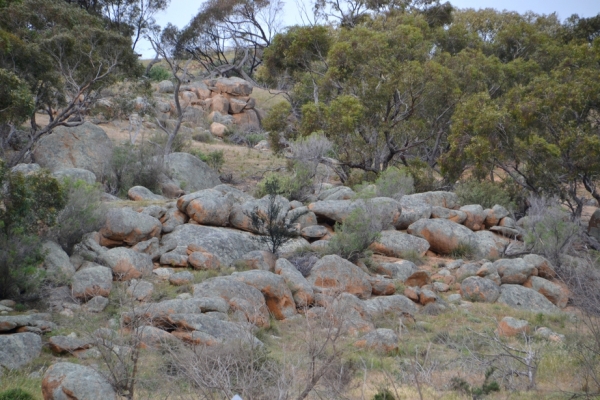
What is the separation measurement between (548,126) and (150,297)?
12943 mm

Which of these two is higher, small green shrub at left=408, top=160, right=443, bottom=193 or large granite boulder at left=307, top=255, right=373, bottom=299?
small green shrub at left=408, top=160, right=443, bottom=193

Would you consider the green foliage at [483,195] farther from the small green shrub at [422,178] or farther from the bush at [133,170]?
the bush at [133,170]

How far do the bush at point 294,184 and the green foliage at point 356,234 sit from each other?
2.99 metres

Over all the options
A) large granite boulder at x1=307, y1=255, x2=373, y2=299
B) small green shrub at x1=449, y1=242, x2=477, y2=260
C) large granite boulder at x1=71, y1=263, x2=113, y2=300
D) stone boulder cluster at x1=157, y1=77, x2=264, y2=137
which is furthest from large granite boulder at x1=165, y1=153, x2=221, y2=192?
stone boulder cluster at x1=157, y1=77, x2=264, y2=137

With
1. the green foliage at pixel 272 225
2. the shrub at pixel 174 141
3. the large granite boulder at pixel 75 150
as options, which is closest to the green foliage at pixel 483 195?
the green foliage at pixel 272 225

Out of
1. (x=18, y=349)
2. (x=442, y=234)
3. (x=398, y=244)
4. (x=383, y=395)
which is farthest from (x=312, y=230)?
(x=383, y=395)

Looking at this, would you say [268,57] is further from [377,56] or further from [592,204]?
[592,204]

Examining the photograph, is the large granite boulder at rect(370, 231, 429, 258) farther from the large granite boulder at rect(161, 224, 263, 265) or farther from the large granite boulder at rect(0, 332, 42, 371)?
the large granite boulder at rect(0, 332, 42, 371)

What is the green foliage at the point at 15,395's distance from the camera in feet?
20.1

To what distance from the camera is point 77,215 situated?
38.1 feet

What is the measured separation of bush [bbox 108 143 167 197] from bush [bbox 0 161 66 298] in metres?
7.70

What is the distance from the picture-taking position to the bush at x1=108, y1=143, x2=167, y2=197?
60.8 feet

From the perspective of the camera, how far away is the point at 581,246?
54.7ft

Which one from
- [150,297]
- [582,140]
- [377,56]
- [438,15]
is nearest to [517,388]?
[150,297]
